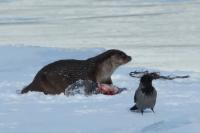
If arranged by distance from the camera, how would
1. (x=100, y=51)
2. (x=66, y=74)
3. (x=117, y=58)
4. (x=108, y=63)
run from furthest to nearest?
1. (x=100, y=51)
2. (x=117, y=58)
3. (x=108, y=63)
4. (x=66, y=74)

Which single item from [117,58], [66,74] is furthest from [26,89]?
[117,58]

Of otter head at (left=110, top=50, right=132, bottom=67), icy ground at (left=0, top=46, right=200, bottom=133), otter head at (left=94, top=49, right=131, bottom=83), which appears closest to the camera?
icy ground at (left=0, top=46, right=200, bottom=133)

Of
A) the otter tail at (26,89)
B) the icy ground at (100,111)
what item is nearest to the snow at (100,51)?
the icy ground at (100,111)

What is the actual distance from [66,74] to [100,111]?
1769 millimetres

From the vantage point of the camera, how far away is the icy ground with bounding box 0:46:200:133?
16.5ft

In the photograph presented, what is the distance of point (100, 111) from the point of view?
5.87 metres

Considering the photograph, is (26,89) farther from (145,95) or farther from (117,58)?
(145,95)

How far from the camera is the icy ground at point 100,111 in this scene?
197 inches

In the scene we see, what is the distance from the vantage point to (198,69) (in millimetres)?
10367

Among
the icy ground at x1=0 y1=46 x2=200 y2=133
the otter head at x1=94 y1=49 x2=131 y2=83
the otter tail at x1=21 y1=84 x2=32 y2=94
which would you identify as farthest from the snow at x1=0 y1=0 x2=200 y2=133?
the otter head at x1=94 y1=49 x2=131 y2=83

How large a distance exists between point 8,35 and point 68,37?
1721mm

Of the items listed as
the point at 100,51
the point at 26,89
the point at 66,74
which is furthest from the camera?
the point at 100,51

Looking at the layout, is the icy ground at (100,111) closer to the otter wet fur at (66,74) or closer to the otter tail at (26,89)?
the otter tail at (26,89)

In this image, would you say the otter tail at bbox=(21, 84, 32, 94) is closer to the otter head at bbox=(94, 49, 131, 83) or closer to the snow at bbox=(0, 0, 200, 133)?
the snow at bbox=(0, 0, 200, 133)
